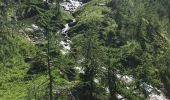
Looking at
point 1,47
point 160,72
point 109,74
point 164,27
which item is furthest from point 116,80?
point 164,27

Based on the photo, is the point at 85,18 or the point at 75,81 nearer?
the point at 75,81

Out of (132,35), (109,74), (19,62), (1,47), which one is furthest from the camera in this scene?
(132,35)

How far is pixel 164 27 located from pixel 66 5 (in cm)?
3684

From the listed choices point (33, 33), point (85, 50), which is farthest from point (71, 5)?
point (85, 50)

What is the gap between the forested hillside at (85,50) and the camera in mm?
71000

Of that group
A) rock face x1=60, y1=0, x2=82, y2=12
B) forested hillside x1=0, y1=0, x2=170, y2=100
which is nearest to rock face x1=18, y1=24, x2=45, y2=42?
forested hillside x1=0, y1=0, x2=170, y2=100

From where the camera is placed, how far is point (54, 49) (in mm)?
57562

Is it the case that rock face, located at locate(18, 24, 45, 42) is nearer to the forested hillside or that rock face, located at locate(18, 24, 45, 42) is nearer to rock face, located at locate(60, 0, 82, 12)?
the forested hillside

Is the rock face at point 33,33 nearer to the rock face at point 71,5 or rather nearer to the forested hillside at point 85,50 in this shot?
the forested hillside at point 85,50

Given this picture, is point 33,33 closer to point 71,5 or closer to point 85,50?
Result: point 71,5

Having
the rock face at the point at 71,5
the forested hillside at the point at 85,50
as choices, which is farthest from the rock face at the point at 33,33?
the rock face at the point at 71,5

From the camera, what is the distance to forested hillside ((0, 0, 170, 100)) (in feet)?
233

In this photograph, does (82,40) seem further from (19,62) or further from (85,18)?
(85,18)

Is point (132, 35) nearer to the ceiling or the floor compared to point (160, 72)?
nearer to the ceiling
